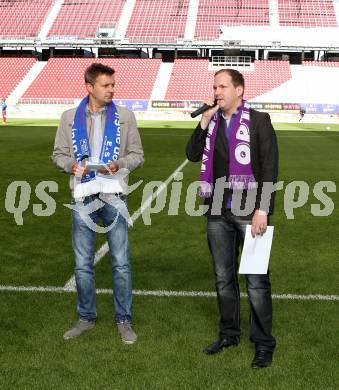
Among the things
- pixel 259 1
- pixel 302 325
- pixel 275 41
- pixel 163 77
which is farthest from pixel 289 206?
pixel 259 1

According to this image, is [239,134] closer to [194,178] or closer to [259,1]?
[194,178]

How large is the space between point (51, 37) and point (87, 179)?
66446mm

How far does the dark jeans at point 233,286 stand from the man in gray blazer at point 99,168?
29.3 inches

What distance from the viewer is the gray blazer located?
4.38 meters

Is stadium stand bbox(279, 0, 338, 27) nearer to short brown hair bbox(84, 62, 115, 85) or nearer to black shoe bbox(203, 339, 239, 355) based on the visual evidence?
short brown hair bbox(84, 62, 115, 85)

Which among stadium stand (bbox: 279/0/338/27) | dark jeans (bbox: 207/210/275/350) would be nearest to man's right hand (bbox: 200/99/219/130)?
dark jeans (bbox: 207/210/275/350)

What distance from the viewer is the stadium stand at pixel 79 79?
58094 millimetres

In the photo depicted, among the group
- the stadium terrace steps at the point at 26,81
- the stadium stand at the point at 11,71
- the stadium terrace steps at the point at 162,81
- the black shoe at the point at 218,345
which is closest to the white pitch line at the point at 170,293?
the black shoe at the point at 218,345

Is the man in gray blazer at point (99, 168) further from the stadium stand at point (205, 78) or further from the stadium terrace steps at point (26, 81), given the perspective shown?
the stadium stand at point (205, 78)

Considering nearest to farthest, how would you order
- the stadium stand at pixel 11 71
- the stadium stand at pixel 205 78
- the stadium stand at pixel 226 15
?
the stadium stand at pixel 205 78 < the stadium stand at pixel 11 71 < the stadium stand at pixel 226 15

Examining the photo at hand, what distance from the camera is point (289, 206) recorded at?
35.0ft

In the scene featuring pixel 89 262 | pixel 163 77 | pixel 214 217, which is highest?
pixel 163 77

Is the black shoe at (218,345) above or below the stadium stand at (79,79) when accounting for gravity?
below

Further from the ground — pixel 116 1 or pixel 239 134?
pixel 116 1
